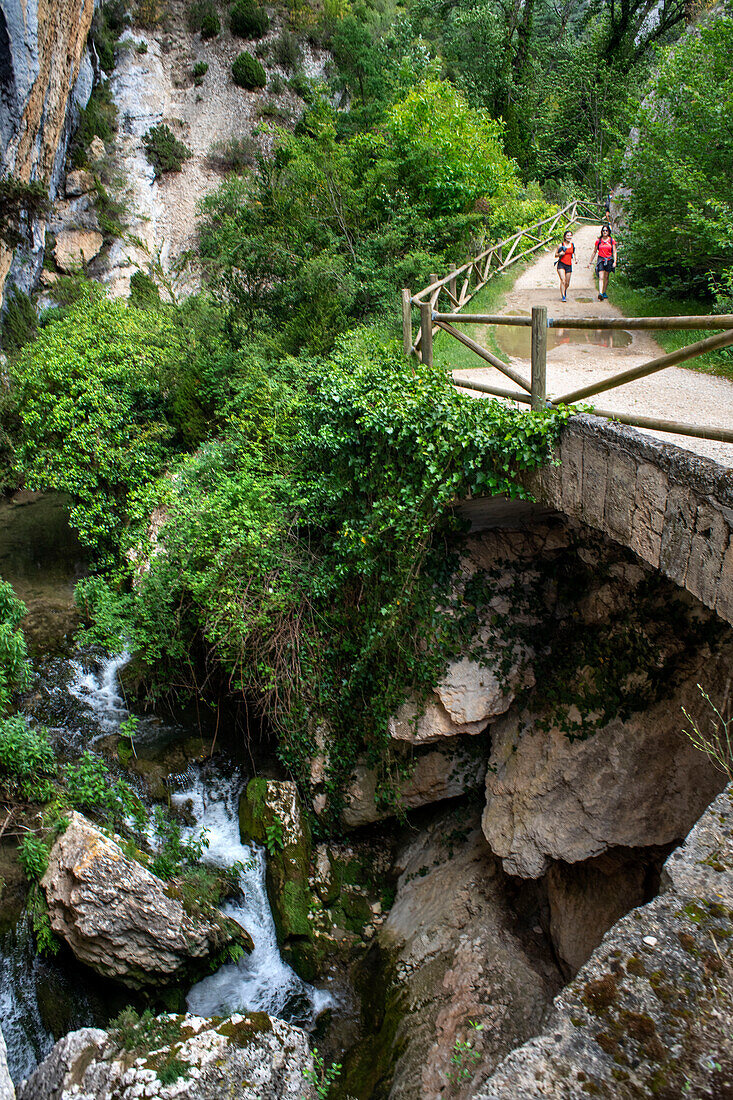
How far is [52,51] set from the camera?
16.1 meters

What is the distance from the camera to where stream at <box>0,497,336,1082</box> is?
5492 millimetres

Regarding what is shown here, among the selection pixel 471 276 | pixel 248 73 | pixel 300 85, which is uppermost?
pixel 248 73

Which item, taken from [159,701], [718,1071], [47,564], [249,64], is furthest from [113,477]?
[249,64]

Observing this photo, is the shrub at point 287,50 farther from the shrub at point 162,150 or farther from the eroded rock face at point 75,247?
the eroded rock face at point 75,247

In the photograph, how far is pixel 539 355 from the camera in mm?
5109

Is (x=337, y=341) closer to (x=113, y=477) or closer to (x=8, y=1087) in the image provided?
(x=113, y=477)

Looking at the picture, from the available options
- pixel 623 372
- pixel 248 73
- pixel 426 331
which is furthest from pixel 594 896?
pixel 248 73

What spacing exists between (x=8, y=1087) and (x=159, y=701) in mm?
4927

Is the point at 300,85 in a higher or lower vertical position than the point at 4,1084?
higher

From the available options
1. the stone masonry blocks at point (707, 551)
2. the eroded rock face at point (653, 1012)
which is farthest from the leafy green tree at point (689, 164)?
the eroded rock face at point (653, 1012)

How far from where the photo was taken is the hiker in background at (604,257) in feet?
38.7

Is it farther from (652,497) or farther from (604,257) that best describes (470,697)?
(604,257)

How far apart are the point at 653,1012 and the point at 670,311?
10.6 m

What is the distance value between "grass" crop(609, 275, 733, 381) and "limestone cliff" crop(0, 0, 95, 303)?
13.6 meters
